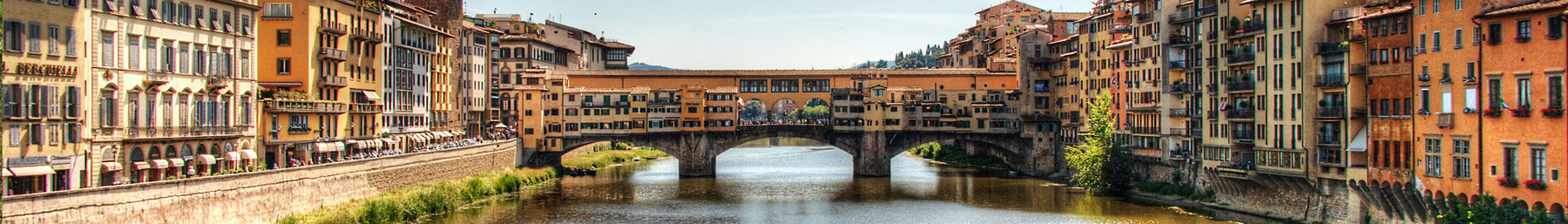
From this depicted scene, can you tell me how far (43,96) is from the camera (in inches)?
1441

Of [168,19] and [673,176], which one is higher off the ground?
[168,19]

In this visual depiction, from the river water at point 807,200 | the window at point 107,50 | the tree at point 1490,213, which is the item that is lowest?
the river water at point 807,200

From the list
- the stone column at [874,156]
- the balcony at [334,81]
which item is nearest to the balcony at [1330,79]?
the balcony at [334,81]

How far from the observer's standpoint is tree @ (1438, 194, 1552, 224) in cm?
3900

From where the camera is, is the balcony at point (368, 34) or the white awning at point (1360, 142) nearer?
the white awning at point (1360, 142)

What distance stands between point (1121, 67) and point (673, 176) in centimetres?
2770

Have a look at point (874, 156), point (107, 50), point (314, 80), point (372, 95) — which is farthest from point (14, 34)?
point (874, 156)

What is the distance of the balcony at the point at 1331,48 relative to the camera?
47.2 m

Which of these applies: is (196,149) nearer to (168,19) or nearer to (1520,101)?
(168,19)

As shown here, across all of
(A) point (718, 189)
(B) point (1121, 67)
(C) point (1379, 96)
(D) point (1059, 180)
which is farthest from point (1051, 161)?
(C) point (1379, 96)

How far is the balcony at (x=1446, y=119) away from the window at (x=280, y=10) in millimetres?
40249

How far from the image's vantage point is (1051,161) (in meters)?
88.2

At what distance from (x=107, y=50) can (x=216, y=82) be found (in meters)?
6.10

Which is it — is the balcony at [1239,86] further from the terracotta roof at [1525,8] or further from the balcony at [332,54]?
the balcony at [332,54]
